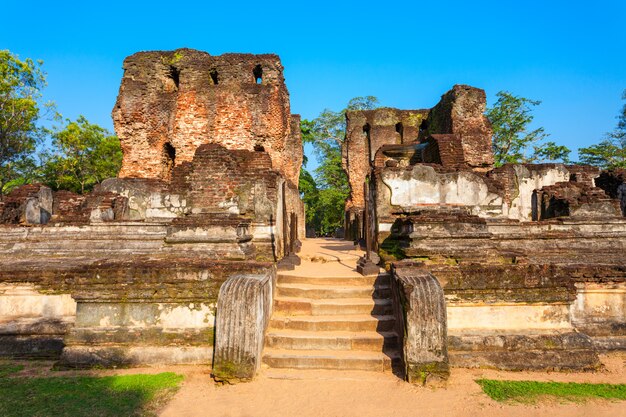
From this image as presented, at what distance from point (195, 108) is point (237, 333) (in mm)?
16027

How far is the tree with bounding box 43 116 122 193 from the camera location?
28.8 metres

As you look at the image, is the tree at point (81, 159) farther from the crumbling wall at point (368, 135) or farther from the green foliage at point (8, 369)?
the green foliage at point (8, 369)

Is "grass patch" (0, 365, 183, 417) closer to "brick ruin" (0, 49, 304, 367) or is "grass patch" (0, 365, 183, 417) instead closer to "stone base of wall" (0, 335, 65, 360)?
"brick ruin" (0, 49, 304, 367)

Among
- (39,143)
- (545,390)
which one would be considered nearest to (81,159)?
(39,143)

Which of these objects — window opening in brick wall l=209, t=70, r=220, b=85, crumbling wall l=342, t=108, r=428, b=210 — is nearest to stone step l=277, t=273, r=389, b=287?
window opening in brick wall l=209, t=70, r=220, b=85

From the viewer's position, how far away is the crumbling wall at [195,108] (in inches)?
693

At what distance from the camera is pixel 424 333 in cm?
420

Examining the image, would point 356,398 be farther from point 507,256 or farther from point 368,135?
point 368,135

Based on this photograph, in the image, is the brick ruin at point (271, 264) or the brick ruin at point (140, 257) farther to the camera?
the brick ruin at point (140, 257)

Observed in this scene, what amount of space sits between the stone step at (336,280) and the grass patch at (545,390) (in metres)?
2.21

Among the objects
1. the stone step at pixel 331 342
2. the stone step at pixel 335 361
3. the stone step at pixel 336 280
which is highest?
the stone step at pixel 336 280

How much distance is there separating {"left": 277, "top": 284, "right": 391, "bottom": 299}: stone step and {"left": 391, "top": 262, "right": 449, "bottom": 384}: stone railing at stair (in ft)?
4.22

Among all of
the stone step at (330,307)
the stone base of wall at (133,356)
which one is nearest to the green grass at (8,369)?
the stone base of wall at (133,356)

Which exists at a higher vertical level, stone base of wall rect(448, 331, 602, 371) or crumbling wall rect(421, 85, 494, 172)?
crumbling wall rect(421, 85, 494, 172)
